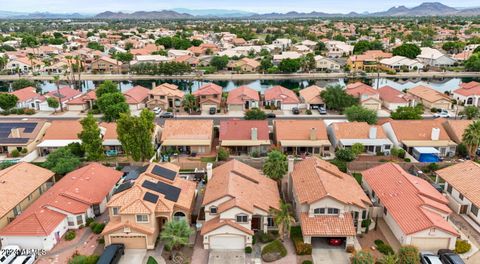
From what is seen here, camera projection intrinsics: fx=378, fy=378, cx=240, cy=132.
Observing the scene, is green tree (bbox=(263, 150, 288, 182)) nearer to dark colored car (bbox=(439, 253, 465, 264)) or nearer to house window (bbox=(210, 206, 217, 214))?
house window (bbox=(210, 206, 217, 214))

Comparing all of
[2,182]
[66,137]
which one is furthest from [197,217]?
[66,137]

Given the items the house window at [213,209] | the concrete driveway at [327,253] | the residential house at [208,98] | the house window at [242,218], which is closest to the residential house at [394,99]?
the residential house at [208,98]

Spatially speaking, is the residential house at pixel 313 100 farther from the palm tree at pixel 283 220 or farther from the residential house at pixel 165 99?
the palm tree at pixel 283 220

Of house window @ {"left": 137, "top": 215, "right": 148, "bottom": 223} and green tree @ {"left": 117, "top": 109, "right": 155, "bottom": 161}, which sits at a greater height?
green tree @ {"left": 117, "top": 109, "right": 155, "bottom": 161}

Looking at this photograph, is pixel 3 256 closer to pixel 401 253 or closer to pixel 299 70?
pixel 401 253

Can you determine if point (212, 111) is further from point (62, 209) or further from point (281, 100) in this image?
point (62, 209)

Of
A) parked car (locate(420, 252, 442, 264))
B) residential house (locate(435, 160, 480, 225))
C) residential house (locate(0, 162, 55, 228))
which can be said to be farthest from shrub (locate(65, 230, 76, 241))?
residential house (locate(435, 160, 480, 225))
